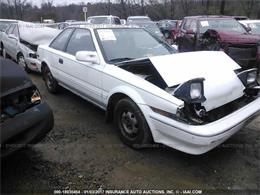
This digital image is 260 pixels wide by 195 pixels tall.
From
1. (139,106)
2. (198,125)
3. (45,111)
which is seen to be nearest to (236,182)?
(198,125)

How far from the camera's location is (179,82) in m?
3.29

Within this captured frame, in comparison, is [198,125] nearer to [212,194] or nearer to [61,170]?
[212,194]

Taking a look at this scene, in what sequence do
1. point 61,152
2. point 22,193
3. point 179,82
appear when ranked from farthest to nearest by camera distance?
point 61,152, point 179,82, point 22,193

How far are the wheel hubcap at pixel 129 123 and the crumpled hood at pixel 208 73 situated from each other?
2.16 ft

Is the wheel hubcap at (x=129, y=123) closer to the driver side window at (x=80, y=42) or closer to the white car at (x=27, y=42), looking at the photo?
the driver side window at (x=80, y=42)

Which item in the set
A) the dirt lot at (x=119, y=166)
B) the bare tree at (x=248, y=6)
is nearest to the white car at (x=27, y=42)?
the dirt lot at (x=119, y=166)

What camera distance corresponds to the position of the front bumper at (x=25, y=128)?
2637mm

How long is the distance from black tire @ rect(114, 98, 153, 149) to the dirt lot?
14 centimetres

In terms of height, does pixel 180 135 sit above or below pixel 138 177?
above

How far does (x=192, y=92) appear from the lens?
3004 mm

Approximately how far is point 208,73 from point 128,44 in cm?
148

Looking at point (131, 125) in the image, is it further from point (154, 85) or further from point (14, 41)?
point (14, 41)

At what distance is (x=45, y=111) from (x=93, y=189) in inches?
37.9

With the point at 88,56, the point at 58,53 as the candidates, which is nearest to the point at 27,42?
the point at 58,53
